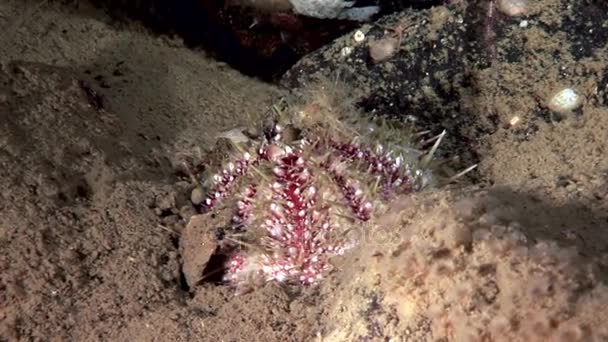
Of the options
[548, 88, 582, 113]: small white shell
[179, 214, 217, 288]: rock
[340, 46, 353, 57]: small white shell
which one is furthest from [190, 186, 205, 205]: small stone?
[548, 88, 582, 113]: small white shell

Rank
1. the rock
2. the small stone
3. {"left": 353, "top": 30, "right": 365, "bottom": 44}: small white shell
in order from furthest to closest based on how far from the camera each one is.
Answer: {"left": 353, "top": 30, "right": 365, "bottom": 44}: small white shell, the small stone, the rock

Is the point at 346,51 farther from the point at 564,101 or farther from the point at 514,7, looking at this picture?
the point at 564,101

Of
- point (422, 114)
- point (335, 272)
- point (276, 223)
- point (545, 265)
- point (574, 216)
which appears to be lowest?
point (422, 114)

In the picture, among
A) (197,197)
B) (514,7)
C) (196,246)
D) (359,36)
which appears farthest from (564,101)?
(196,246)

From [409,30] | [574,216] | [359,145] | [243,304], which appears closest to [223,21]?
[409,30]

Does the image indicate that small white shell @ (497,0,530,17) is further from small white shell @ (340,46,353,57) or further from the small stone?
the small stone

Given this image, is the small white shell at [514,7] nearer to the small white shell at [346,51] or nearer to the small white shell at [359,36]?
the small white shell at [359,36]

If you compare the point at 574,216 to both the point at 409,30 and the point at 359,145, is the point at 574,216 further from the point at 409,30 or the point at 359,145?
the point at 409,30

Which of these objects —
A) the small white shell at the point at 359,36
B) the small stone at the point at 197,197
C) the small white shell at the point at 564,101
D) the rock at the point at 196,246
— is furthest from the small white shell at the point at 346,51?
the rock at the point at 196,246
